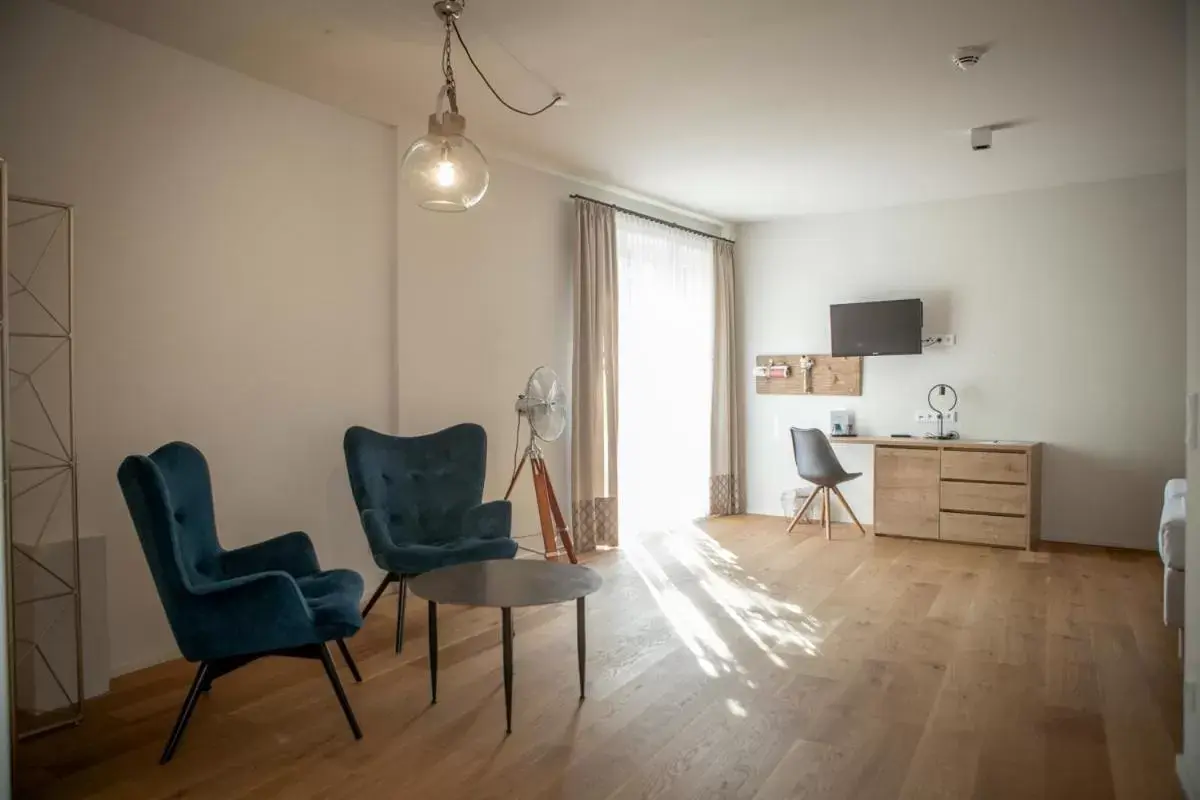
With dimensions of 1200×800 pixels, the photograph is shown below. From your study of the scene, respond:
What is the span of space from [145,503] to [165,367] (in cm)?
105

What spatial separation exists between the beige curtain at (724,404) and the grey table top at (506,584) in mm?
3986

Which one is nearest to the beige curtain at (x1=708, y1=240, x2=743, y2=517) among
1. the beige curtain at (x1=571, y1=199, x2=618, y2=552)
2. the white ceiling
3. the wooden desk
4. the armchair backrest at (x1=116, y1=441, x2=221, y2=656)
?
the wooden desk

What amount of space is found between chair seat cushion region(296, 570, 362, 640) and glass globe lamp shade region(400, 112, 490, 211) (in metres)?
1.39

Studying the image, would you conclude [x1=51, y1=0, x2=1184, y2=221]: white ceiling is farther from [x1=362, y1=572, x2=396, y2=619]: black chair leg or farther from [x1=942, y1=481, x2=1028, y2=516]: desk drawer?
[x1=362, y1=572, x2=396, y2=619]: black chair leg

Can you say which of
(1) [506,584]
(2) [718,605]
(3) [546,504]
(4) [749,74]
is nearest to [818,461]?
(2) [718,605]

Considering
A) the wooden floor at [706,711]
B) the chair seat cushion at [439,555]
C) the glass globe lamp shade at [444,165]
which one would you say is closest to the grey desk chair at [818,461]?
the wooden floor at [706,711]

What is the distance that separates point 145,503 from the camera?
254cm

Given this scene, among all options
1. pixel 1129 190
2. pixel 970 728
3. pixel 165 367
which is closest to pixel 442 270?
pixel 165 367

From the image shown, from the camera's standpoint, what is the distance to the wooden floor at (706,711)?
7.93 feet

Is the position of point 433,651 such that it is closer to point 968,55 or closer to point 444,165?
point 444,165

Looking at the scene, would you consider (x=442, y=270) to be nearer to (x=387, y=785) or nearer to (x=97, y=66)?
(x=97, y=66)

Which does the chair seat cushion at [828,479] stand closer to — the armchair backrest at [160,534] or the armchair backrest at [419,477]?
the armchair backrest at [419,477]

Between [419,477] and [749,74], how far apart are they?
2451 mm

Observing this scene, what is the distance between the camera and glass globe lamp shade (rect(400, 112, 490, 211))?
2652mm
